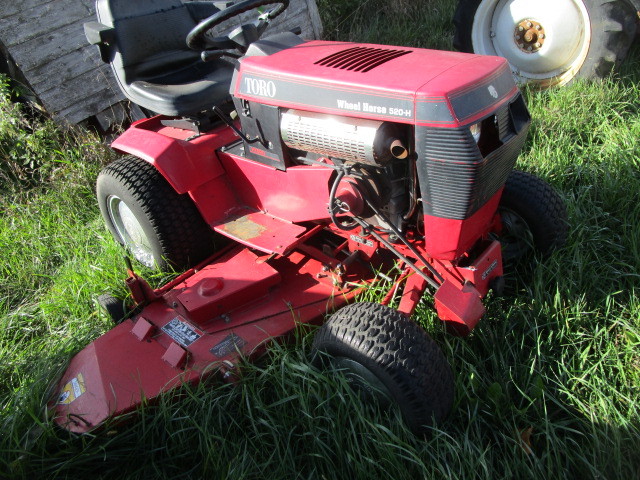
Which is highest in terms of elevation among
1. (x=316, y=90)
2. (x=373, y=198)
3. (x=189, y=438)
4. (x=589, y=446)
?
(x=316, y=90)

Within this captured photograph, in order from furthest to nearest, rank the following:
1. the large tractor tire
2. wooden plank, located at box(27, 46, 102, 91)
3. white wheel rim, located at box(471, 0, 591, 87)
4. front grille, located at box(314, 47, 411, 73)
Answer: wooden plank, located at box(27, 46, 102, 91) → white wheel rim, located at box(471, 0, 591, 87) → the large tractor tire → front grille, located at box(314, 47, 411, 73)

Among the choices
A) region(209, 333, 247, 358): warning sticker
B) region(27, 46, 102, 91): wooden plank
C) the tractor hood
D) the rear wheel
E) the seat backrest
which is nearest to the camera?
the tractor hood

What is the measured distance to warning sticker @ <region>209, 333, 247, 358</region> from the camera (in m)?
2.22

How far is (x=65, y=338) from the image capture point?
8.55 feet

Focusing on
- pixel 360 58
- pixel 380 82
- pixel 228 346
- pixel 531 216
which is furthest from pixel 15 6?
pixel 531 216

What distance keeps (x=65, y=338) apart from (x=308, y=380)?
52.7 inches

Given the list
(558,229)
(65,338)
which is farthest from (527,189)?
(65,338)

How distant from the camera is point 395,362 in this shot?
1.77 metres

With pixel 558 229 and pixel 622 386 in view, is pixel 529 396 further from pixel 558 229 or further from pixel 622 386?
pixel 558 229

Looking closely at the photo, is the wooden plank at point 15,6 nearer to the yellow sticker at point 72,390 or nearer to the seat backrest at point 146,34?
the seat backrest at point 146,34

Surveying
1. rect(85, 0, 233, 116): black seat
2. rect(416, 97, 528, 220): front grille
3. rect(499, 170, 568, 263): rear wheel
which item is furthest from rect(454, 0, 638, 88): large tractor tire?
rect(416, 97, 528, 220): front grille

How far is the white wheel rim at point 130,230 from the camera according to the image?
2904mm

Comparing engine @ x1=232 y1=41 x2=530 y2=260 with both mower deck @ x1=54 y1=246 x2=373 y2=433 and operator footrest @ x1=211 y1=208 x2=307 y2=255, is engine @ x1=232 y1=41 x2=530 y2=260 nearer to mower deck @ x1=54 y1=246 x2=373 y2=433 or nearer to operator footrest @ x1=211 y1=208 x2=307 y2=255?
operator footrest @ x1=211 y1=208 x2=307 y2=255

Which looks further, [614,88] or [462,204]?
[614,88]
